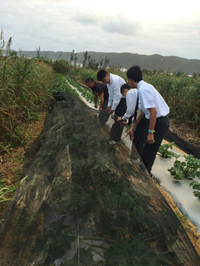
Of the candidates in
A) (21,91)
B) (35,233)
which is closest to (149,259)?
(35,233)

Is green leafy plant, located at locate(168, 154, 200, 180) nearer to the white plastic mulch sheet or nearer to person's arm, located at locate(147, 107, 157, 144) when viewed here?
the white plastic mulch sheet

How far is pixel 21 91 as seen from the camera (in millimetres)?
3488

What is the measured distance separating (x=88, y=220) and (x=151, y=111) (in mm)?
1395

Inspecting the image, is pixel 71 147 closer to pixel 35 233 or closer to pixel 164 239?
pixel 35 233

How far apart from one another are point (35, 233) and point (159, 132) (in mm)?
1757

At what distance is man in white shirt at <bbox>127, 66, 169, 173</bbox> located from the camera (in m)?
1.95

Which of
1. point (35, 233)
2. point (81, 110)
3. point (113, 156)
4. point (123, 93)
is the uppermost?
point (123, 93)

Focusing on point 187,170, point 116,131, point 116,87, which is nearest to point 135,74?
point 116,131

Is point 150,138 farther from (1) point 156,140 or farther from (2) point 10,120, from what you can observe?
(2) point 10,120

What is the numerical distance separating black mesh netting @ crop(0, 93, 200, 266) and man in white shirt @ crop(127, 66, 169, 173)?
2.79 ft

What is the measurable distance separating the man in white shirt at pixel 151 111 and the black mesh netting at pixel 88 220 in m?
0.85

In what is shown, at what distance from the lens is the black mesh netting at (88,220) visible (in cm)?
85

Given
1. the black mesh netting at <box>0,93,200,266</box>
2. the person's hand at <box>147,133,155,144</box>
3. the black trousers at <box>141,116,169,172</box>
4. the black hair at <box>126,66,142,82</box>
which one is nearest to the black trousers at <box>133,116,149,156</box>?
the black trousers at <box>141,116,169,172</box>

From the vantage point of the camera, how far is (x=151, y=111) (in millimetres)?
1973
